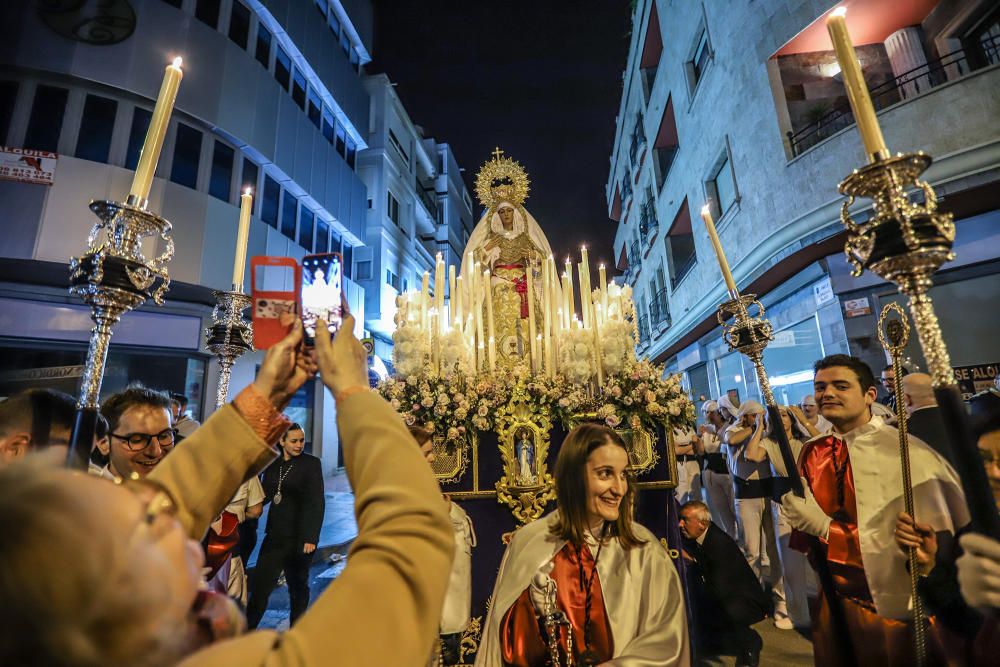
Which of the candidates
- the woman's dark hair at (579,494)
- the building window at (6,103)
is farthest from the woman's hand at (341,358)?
the building window at (6,103)

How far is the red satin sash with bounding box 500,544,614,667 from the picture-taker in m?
2.27

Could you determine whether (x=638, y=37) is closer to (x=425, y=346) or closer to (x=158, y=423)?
(x=425, y=346)

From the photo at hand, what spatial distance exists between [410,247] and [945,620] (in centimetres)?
2366

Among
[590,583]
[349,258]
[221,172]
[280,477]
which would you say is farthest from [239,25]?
→ [590,583]

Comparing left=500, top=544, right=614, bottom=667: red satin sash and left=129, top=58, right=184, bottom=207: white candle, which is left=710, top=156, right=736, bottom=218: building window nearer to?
left=500, top=544, right=614, bottom=667: red satin sash

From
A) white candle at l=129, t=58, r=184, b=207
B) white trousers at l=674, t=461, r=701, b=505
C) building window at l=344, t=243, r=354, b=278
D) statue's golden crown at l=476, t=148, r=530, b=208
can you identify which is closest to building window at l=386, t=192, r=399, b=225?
building window at l=344, t=243, r=354, b=278

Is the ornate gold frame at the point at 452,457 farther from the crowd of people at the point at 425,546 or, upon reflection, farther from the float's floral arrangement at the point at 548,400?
the crowd of people at the point at 425,546

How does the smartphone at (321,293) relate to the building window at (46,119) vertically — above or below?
below

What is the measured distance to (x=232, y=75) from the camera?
1233cm

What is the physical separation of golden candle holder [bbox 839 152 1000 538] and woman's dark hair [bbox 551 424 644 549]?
137 centimetres

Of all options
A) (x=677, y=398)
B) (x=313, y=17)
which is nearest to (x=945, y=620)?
(x=677, y=398)

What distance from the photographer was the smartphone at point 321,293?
3.85 ft

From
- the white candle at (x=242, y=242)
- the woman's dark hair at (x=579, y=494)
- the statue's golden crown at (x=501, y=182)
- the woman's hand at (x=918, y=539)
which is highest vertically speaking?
the statue's golden crown at (x=501, y=182)

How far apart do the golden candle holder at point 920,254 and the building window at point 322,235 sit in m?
16.8
